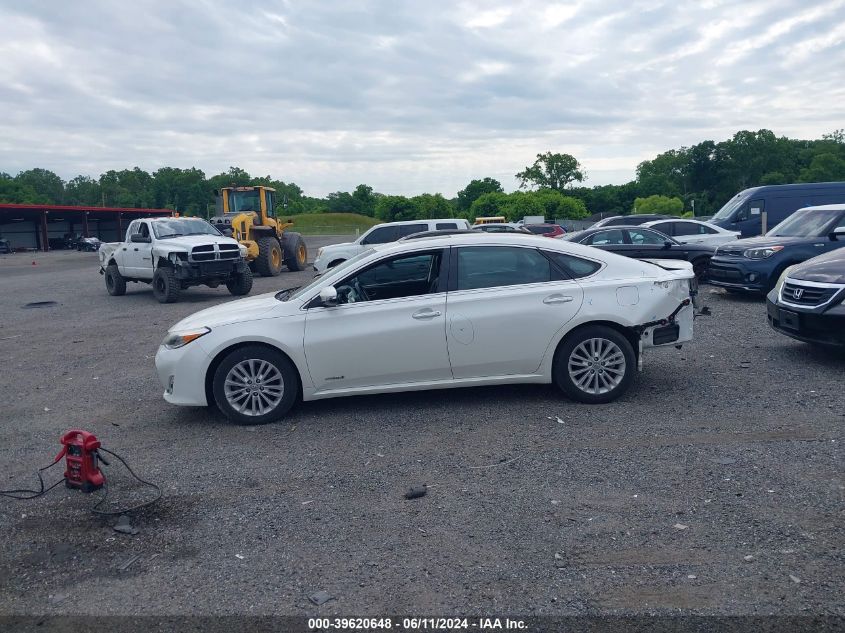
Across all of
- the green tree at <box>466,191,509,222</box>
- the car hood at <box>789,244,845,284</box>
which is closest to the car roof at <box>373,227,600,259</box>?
the car hood at <box>789,244,845,284</box>

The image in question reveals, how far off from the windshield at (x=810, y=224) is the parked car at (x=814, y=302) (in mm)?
5174

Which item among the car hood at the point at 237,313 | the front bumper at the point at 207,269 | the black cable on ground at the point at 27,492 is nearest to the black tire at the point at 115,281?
the front bumper at the point at 207,269

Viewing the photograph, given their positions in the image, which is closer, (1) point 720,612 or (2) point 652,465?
(1) point 720,612

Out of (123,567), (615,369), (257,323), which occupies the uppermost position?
(257,323)

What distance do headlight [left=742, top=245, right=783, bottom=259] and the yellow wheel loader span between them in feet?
52.0

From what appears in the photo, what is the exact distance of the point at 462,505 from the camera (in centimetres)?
520

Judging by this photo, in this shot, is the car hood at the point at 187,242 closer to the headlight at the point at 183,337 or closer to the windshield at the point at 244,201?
the windshield at the point at 244,201

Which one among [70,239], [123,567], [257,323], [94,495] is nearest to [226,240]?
[257,323]

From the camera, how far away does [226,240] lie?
20016 mm

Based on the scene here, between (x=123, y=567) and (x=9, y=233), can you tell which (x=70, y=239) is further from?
(x=123, y=567)

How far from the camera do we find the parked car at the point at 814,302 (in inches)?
Result: 332

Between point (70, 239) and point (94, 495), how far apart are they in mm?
66534

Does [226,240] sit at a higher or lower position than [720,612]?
higher

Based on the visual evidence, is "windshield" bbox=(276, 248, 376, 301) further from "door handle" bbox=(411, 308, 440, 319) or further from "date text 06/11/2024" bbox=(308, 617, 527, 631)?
"date text 06/11/2024" bbox=(308, 617, 527, 631)
